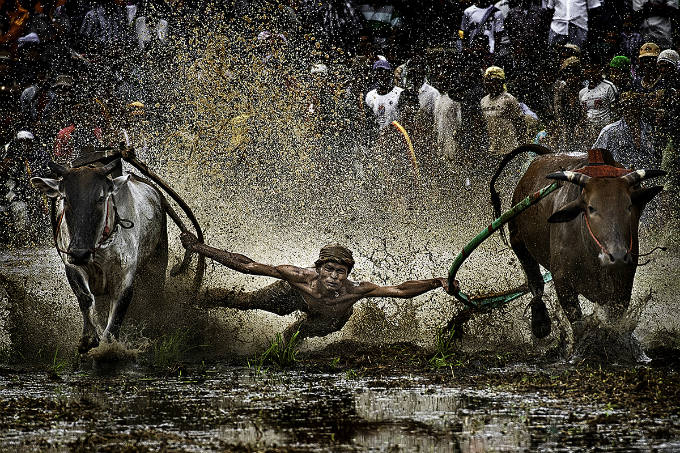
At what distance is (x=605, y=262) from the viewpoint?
738cm

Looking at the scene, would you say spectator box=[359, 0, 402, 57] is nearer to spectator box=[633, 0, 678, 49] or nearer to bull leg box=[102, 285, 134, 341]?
spectator box=[633, 0, 678, 49]

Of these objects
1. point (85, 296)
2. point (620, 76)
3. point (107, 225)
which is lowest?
point (85, 296)

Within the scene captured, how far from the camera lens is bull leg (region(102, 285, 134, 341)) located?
828 cm

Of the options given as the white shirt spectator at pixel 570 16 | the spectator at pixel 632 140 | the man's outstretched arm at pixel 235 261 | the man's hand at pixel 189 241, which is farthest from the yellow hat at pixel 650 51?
the man's hand at pixel 189 241

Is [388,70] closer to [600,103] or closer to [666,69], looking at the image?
[600,103]

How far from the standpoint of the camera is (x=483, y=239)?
8.28 meters

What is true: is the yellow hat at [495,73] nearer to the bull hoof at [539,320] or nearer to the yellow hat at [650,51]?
the yellow hat at [650,51]

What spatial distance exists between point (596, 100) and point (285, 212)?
515cm

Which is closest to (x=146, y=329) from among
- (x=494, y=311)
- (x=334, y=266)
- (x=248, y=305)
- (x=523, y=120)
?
(x=248, y=305)

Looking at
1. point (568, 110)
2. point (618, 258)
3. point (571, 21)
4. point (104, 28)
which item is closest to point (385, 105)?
point (568, 110)

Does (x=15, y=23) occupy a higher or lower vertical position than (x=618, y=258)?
higher

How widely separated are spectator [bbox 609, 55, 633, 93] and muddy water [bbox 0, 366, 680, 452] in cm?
893

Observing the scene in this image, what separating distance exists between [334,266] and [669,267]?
617 centimetres

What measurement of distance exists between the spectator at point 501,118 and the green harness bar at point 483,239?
22.3 feet
